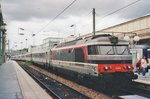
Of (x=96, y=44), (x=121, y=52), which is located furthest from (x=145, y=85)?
(x=96, y=44)

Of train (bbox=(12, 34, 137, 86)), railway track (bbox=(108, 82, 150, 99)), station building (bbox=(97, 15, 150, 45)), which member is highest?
station building (bbox=(97, 15, 150, 45))

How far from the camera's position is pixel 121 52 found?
64.5ft

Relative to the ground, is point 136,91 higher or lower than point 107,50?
lower

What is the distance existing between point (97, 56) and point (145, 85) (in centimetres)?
367

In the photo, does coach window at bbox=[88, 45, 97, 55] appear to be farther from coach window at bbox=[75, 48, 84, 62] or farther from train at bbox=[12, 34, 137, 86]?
coach window at bbox=[75, 48, 84, 62]

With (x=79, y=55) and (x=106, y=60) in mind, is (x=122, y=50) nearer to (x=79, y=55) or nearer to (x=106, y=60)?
(x=106, y=60)

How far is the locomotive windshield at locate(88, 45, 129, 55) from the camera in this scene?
63.5 ft

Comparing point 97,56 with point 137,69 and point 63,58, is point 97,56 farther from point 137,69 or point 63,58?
point 137,69

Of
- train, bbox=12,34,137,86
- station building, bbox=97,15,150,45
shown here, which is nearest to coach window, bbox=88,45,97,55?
train, bbox=12,34,137,86

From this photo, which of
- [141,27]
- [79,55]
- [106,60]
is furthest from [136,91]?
[141,27]

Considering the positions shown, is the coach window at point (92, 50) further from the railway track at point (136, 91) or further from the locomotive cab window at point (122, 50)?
the railway track at point (136, 91)

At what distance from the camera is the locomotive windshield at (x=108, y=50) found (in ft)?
63.5

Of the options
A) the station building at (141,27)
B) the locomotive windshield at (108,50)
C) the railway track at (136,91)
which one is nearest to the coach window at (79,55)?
the locomotive windshield at (108,50)

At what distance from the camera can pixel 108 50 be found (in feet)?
64.0
